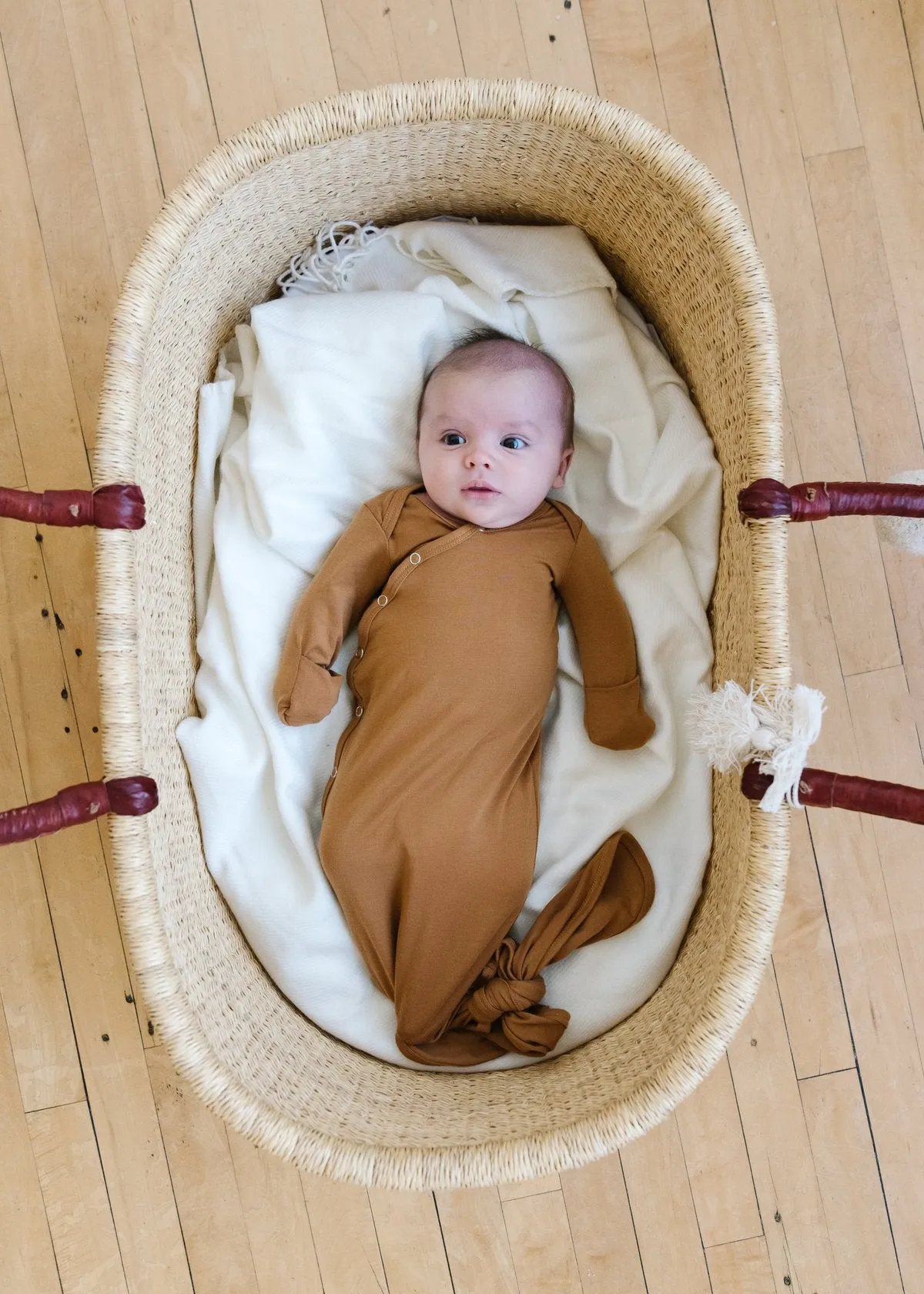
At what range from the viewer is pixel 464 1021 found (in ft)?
3.76

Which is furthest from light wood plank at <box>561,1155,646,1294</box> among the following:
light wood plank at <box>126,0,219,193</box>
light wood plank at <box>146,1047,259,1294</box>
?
light wood plank at <box>126,0,219,193</box>

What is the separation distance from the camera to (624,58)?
1.34 metres

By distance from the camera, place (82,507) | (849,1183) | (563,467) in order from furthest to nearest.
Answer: (849,1183) → (563,467) → (82,507)

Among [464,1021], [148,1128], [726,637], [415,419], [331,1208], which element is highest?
[415,419]

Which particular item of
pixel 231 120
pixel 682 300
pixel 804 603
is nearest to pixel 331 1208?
pixel 804 603

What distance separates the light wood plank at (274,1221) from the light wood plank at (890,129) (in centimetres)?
136

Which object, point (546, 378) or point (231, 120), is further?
point (231, 120)

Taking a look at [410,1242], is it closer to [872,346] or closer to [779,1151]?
[779,1151]

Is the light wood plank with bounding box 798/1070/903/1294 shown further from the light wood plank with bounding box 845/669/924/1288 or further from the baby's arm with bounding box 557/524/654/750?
the baby's arm with bounding box 557/524/654/750

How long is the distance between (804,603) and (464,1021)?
0.66m

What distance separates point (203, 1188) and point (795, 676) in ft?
3.20

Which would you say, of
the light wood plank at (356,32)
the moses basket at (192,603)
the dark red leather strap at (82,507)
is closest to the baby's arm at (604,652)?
the moses basket at (192,603)

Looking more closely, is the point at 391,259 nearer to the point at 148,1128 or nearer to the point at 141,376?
the point at 141,376

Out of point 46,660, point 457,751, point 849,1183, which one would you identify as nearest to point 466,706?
point 457,751
